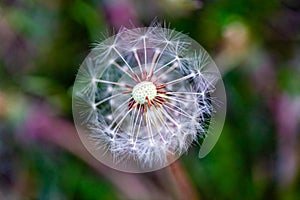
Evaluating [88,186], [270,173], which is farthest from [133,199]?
[270,173]

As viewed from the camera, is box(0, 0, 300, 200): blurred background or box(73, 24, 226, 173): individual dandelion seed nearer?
box(73, 24, 226, 173): individual dandelion seed

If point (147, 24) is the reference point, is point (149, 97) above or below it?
below

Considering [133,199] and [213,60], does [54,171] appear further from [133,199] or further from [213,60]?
[213,60]

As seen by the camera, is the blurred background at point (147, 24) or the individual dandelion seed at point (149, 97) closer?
the individual dandelion seed at point (149, 97)

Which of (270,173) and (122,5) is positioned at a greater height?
(122,5)

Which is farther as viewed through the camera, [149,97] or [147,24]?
[147,24]
